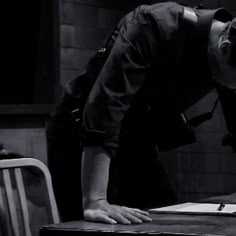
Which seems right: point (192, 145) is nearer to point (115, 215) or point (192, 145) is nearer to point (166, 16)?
point (166, 16)

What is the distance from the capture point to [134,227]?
141 centimetres

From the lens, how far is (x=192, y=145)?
3957 mm

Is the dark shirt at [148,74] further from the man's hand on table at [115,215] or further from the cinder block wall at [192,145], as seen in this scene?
the cinder block wall at [192,145]

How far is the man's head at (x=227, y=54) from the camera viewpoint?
67.1 inches

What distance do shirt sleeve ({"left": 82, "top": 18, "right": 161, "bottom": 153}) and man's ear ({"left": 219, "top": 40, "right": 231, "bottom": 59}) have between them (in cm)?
18

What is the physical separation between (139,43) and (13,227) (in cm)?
57

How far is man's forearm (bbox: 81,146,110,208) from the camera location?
1613 millimetres

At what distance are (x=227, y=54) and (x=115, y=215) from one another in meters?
0.52

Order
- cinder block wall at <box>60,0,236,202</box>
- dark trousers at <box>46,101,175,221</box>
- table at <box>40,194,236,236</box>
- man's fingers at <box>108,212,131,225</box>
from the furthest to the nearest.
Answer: cinder block wall at <box>60,0,236,202</box>, dark trousers at <box>46,101,175,221</box>, man's fingers at <box>108,212,131,225</box>, table at <box>40,194,236,236</box>

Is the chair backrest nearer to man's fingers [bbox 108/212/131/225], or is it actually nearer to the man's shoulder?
man's fingers [bbox 108/212/131/225]

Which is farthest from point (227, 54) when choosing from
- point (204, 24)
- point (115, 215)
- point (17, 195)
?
point (17, 195)

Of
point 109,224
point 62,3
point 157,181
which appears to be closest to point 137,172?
point 157,181

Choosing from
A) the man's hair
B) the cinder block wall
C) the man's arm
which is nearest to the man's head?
the man's hair

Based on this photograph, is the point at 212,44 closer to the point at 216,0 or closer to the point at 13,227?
the point at 13,227
